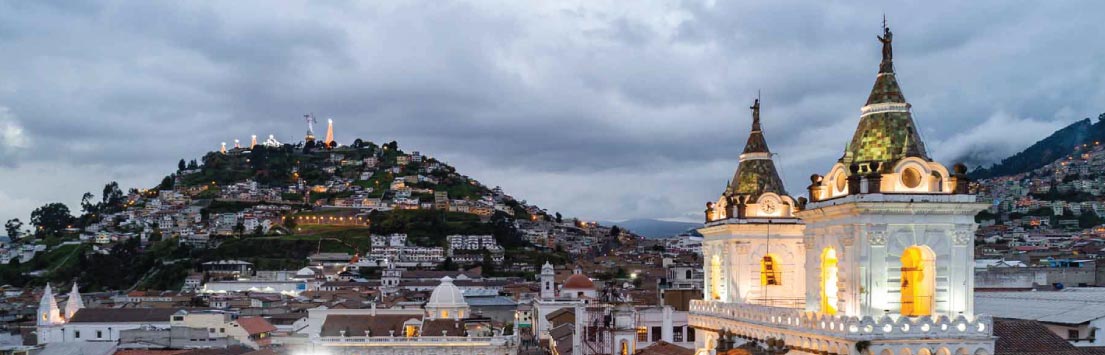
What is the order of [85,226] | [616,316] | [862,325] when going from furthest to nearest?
[85,226]
[616,316]
[862,325]

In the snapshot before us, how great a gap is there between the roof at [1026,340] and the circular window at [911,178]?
1168cm

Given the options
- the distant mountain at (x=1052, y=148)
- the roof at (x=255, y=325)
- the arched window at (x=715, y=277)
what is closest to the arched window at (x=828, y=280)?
the arched window at (x=715, y=277)

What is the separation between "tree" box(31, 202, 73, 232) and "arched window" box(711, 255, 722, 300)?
173m

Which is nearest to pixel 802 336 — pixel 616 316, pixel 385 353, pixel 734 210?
pixel 734 210

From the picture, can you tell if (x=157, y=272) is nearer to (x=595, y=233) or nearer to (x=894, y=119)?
(x=595, y=233)

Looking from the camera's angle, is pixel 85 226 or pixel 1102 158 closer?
pixel 1102 158

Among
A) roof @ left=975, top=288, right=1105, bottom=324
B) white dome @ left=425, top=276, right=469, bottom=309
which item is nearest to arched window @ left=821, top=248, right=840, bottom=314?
roof @ left=975, top=288, right=1105, bottom=324

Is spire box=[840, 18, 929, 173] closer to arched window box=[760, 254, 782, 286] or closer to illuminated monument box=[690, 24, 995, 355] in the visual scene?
illuminated monument box=[690, 24, 995, 355]

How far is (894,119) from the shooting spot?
37.0ft

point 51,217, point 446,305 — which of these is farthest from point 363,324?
point 51,217

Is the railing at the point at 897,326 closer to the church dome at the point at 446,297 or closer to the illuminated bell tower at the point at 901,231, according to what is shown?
the illuminated bell tower at the point at 901,231

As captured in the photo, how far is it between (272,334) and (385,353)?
13.4 metres

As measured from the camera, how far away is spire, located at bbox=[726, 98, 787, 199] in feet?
57.4

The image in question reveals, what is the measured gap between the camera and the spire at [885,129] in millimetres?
11047
